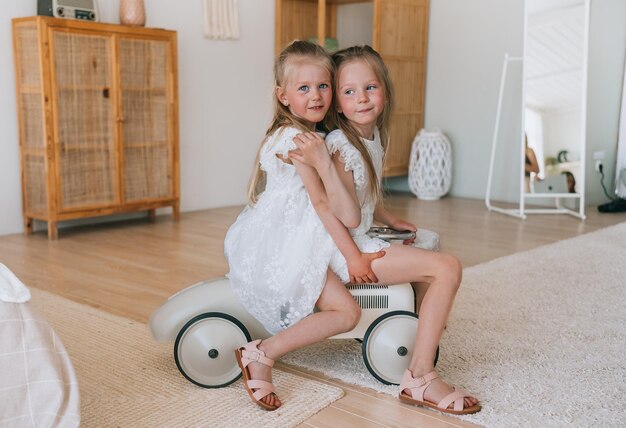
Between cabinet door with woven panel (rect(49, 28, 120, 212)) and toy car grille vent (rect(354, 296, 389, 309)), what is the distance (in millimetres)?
2395

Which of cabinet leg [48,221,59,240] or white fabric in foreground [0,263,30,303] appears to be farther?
cabinet leg [48,221,59,240]

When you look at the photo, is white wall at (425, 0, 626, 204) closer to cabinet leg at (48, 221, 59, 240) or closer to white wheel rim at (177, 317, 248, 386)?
cabinet leg at (48, 221, 59, 240)

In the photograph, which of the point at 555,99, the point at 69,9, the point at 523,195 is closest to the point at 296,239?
the point at 69,9

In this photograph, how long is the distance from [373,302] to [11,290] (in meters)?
0.89

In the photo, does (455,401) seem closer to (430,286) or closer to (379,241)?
(430,286)

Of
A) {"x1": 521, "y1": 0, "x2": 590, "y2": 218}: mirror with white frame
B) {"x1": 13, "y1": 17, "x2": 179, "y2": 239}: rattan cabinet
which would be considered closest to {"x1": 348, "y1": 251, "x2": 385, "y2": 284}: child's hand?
{"x1": 13, "y1": 17, "x2": 179, "y2": 239}: rattan cabinet

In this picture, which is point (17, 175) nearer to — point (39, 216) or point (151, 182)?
point (39, 216)

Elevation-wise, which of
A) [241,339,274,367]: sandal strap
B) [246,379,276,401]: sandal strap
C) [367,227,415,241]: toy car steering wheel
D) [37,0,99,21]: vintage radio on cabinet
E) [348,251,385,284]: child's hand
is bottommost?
[246,379,276,401]: sandal strap

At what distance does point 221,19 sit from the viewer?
15.7 ft

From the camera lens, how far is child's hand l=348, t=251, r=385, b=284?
5.87 feet

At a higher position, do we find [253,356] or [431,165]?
[431,165]

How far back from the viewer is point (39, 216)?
12.5 feet

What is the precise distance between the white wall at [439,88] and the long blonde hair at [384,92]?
269 cm

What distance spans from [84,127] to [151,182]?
0.54 m
